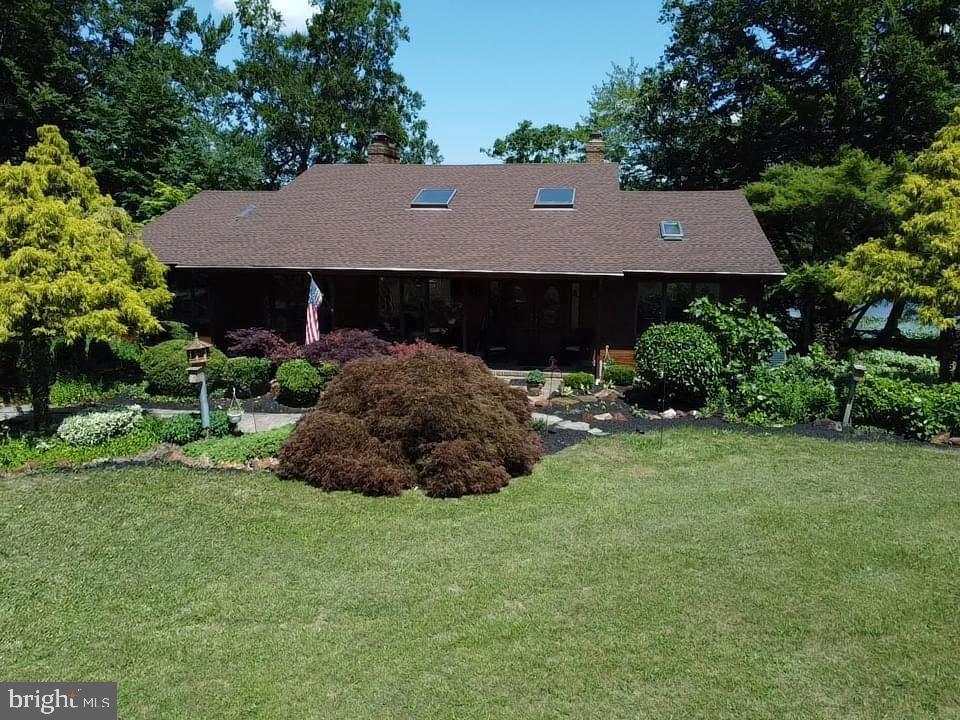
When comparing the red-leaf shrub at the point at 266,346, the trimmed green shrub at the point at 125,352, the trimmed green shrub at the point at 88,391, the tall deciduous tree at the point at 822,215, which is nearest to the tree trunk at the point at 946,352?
the tall deciduous tree at the point at 822,215

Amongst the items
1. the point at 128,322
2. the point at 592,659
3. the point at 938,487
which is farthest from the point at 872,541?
the point at 128,322

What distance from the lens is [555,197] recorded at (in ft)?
56.9

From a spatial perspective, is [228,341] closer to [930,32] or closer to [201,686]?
[201,686]

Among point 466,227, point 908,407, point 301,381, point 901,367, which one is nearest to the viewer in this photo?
point 908,407

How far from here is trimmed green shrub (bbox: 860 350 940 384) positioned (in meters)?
12.2

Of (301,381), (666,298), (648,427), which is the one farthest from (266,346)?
(666,298)

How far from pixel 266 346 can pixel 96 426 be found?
15.0 feet

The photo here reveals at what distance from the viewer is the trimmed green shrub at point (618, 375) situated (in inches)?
562

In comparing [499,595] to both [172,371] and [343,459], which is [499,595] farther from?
[172,371]

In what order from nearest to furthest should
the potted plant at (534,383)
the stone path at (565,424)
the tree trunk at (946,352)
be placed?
the stone path at (565,424)
the tree trunk at (946,352)
the potted plant at (534,383)

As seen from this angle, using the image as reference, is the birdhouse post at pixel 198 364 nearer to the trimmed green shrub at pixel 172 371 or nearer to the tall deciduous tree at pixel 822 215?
the trimmed green shrub at pixel 172 371

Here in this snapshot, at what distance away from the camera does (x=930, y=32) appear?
73.4 feet

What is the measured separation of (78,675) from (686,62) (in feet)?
94.2

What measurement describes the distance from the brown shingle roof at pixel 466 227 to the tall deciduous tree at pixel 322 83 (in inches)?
724
